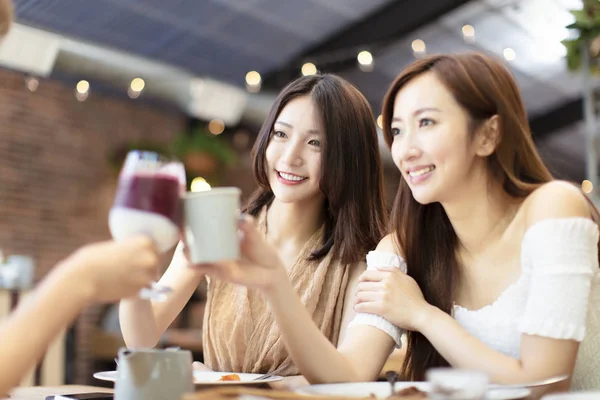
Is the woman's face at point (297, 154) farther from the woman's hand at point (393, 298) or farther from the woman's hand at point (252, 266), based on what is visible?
the woman's hand at point (252, 266)

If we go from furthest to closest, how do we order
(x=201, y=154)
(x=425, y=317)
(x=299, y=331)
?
(x=201, y=154)
(x=425, y=317)
(x=299, y=331)

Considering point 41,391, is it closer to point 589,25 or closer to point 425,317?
point 425,317

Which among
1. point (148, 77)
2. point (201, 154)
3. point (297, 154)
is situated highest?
point (148, 77)

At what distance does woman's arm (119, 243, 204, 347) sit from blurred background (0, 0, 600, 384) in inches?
134

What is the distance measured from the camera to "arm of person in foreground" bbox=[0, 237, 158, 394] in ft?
2.92

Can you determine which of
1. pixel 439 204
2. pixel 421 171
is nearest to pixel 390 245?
pixel 439 204

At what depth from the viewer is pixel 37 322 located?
2.93ft

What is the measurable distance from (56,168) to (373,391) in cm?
607

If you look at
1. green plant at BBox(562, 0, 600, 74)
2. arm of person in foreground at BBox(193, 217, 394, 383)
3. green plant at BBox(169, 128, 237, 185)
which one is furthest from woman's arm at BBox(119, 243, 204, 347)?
green plant at BBox(169, 128, 237, 185)

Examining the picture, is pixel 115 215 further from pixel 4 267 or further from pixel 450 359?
pixel 4 267

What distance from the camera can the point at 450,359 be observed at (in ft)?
4.42

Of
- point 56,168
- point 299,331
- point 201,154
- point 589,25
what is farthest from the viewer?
point 201,154

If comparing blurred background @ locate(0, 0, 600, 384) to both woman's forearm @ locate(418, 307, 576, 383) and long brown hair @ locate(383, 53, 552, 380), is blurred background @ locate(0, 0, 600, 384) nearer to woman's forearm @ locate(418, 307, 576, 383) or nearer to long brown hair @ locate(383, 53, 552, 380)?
long brown hair @ locate(383, 53, 552, 380)

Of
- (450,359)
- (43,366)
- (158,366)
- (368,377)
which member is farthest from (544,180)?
(43,366)
